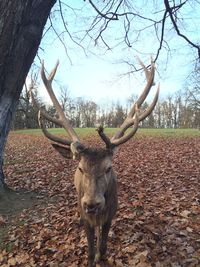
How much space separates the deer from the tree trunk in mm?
496

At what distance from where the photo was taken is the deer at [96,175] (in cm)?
441

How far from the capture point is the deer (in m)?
4.41

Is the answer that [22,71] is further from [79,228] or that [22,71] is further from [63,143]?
[79,228]

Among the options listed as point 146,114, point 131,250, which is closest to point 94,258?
point 131,250

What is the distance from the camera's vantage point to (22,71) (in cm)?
634

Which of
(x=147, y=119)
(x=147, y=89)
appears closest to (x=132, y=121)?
(x=147, y=89)

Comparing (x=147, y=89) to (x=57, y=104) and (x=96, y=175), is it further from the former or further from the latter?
(x=96, y=175)

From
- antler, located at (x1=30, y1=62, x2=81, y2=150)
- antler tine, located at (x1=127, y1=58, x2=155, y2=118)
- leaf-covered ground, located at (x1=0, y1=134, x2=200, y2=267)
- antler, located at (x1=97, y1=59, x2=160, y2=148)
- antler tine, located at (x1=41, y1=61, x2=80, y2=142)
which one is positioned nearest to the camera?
antler, located at (x1=97, y1=59, x2=160, y2=148)

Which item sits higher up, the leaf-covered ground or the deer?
the deer

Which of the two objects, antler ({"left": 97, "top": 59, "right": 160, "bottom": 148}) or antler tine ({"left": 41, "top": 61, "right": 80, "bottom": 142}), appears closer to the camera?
antler ({"left": 97, "top": 59, "right": 160, "bottom": 148})

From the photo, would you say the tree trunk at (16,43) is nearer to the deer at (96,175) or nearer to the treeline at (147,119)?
the deer at (96,175)

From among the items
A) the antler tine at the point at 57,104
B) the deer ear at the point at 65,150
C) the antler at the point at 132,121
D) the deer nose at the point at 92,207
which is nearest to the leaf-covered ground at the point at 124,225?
the deer nose at the point at 92,207

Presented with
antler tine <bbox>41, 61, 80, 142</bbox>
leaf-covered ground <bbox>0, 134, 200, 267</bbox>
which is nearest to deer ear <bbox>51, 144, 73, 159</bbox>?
antler tine <bbox>41, 61, 80, 142</bbox>

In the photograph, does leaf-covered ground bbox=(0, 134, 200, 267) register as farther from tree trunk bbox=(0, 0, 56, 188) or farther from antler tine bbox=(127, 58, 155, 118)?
antler tine bbox=(127, 58, 155, 118)
